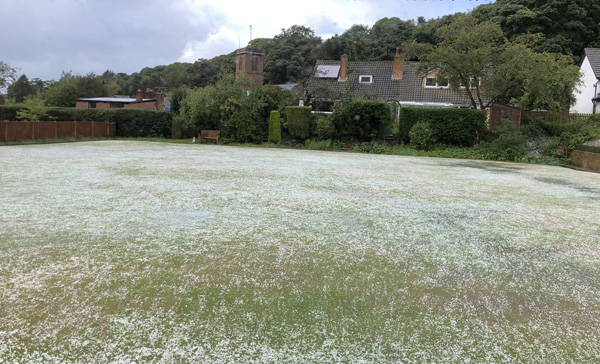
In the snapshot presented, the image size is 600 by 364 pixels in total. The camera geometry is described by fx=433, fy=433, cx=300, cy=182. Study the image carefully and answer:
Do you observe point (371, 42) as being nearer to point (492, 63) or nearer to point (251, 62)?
point (251, 62)

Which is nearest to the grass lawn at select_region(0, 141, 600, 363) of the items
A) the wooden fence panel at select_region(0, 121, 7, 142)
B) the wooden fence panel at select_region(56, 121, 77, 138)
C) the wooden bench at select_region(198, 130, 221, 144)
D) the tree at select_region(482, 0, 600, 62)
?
the wooden fence panel at select_region(0, 121, 7, 142)

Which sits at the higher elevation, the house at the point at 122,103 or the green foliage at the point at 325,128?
the house at the point at 122,103

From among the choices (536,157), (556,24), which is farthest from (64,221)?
(556,24)

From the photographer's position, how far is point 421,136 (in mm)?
17859

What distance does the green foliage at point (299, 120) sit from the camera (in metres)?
19.8

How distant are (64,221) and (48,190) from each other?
2.42 metres

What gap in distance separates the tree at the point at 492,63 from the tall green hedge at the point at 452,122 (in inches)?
74.6

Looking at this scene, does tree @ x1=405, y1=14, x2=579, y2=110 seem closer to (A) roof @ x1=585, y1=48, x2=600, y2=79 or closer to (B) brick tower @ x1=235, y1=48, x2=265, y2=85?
(A) roof @ x1=585, y1=48, x2=600, y2=79

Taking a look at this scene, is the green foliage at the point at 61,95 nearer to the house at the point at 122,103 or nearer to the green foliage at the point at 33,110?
the house at the point at 122,103

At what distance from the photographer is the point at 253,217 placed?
5410mm

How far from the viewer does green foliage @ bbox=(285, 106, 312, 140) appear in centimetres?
1975

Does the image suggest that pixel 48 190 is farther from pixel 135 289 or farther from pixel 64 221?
pixel 135 289

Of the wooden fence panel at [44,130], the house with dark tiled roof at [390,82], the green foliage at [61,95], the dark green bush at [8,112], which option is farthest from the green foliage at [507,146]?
the green foliage at [61,95]

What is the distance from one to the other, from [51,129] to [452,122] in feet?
58.9
